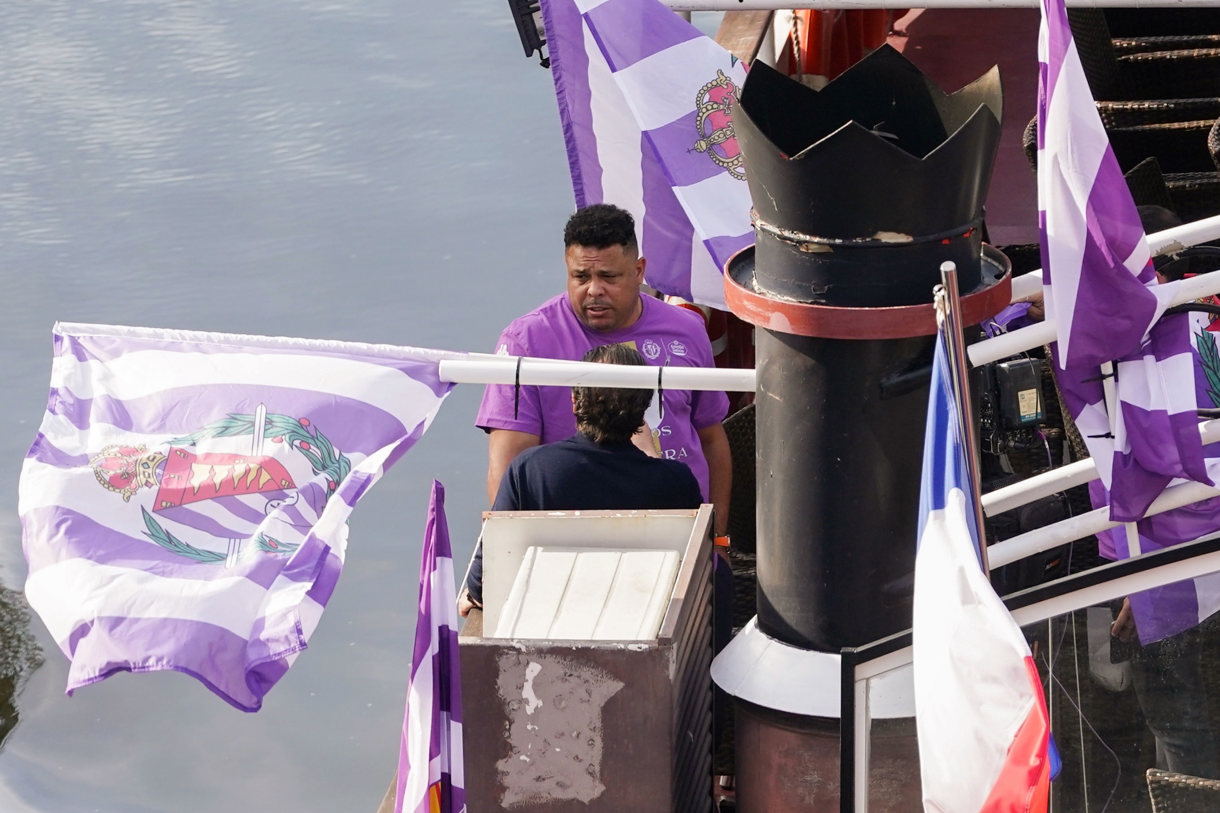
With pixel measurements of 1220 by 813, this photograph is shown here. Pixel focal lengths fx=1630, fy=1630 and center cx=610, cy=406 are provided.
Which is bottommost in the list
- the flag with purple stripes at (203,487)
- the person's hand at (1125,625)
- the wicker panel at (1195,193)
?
the person's hand at (1125,625)

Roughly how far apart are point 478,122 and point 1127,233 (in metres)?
13.8

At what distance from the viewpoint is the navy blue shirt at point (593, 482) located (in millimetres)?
3922

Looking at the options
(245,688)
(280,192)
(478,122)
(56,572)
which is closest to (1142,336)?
(245,688)

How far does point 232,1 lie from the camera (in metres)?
18.3

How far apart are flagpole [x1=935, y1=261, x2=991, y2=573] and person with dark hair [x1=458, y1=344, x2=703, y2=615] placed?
111 centimetres

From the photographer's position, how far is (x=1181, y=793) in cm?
314

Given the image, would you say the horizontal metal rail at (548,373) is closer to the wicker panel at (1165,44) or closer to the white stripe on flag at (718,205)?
the white stripe on flag at (718,205)

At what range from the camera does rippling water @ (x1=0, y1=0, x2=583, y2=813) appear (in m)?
8.88

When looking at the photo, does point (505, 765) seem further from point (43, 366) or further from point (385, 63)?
point (385, 63)

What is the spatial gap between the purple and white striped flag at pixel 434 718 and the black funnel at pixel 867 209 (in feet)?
2.98

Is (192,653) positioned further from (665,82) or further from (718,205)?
(665,82)

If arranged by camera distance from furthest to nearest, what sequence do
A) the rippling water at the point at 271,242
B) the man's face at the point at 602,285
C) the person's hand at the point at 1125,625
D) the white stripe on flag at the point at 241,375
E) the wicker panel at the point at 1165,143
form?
1. the rippling water at the point at 271,242
2. the wicker panel at the point at 1165,143
3. the man's face at the point at 602,285
4. the white stripe on flag at the point at 241,375
5. the person's hand at the point at 1125,625

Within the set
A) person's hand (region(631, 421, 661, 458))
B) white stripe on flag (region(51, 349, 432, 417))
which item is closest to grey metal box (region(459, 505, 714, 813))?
white stripe on flag (region(51, 349, 432, 417))

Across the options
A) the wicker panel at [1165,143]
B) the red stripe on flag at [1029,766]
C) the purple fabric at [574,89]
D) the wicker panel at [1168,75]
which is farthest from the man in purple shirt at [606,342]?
the wicker panel at [1168,75]
